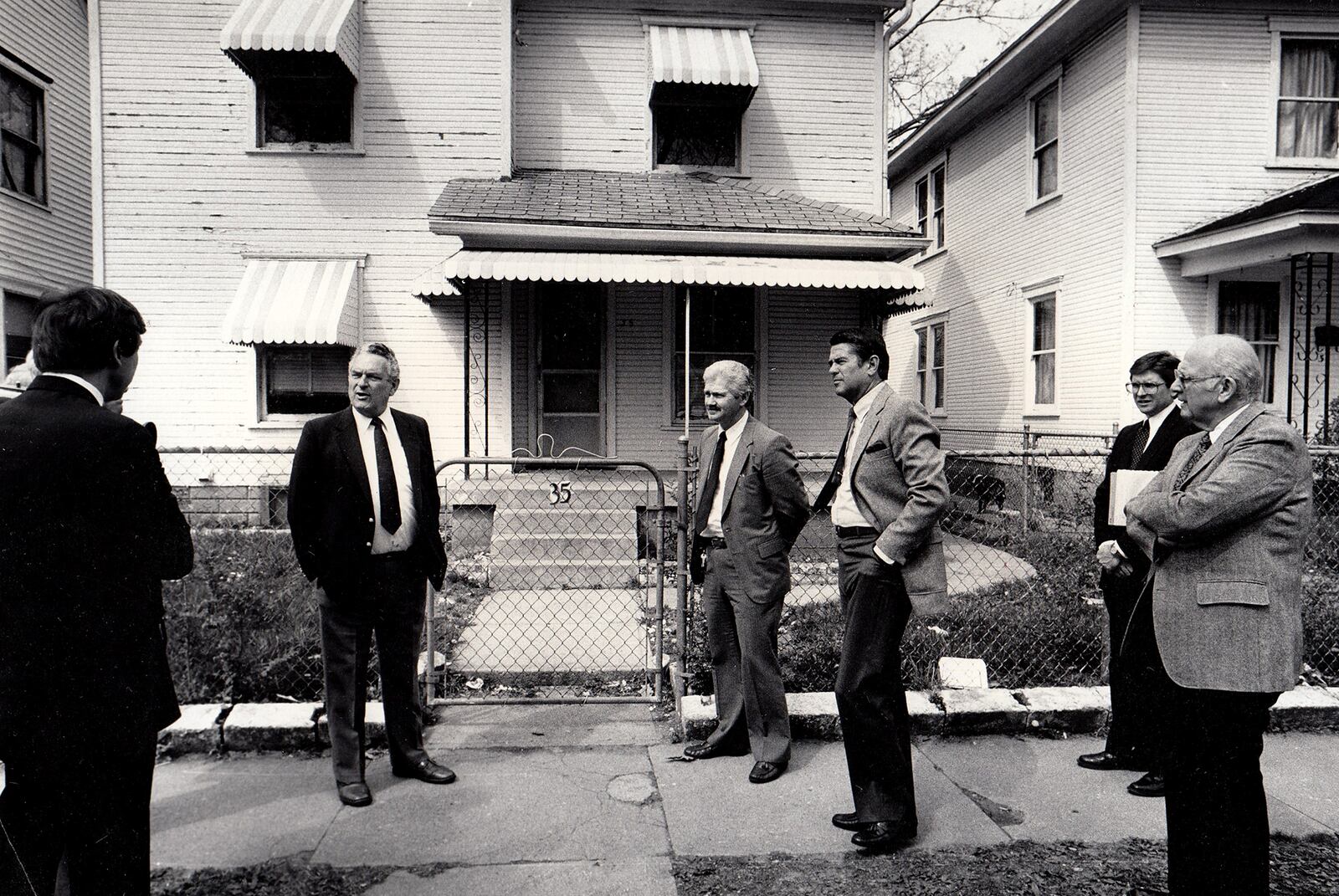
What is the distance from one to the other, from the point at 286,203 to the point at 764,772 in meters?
10.2

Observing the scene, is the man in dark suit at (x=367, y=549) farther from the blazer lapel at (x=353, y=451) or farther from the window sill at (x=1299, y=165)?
the window sill at (x=1299, y=165)

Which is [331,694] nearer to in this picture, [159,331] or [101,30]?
[159,331]

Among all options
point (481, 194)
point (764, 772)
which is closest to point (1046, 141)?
point (481, 194)

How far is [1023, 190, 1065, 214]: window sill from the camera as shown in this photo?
43.9 feet

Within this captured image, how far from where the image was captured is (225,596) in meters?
6.07

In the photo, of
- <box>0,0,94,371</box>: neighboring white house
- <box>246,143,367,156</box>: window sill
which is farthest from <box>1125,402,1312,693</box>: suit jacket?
<box>0,0,94,371</box>: neighboring white house

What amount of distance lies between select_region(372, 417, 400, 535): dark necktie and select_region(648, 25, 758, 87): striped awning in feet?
28.4

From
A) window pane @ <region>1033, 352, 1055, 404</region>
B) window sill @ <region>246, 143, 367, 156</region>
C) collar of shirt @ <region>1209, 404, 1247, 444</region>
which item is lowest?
collar of shirt @ <region>1209, 404, 1247, 444</region>

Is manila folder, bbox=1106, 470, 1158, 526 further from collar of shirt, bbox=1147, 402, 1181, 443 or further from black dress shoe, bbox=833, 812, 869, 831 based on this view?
black dress shoe, bbox=833, 812, 869, 831

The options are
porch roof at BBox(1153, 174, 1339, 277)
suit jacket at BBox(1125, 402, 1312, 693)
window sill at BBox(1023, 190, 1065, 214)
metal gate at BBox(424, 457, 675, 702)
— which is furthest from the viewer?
window sill at BBox(1023, 190, 1065, 214)

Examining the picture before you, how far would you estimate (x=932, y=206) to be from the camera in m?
18.3

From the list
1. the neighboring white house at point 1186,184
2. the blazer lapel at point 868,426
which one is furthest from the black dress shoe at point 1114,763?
the neighboring white house at point 1186,184

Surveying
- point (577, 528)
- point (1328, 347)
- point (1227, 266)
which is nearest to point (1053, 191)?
point (1227, 266)

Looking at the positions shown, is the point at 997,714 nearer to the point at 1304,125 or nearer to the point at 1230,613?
the point at 1230,613
